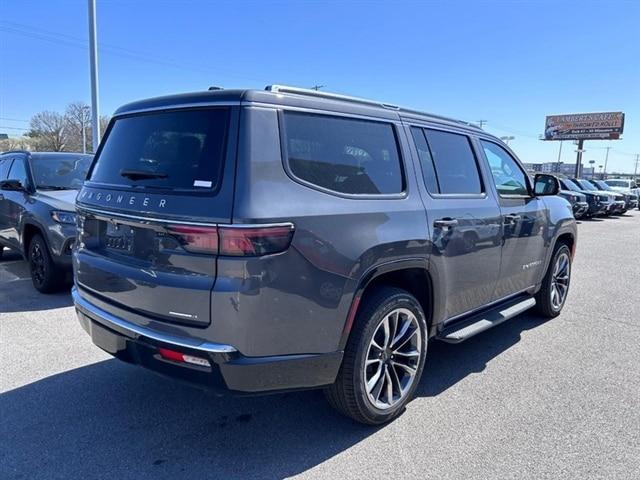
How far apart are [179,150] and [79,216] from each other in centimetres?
111

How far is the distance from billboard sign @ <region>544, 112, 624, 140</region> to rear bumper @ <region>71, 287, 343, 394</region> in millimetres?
62310

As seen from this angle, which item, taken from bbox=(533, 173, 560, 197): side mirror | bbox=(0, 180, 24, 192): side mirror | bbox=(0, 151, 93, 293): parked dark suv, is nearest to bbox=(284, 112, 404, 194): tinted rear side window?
bbox=(533, 173, 560, 197): side mirror

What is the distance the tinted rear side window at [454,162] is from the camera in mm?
3623

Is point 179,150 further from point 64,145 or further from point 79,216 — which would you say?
point 64,145

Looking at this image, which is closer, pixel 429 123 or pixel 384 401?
pixel 384 401

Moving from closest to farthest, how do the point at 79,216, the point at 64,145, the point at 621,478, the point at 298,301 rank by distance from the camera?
the point at 298,301, the point at 621,478, the point at 79,216, the point at 64,145

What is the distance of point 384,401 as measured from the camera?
3150mm

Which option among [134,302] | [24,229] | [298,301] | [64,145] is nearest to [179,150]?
[134,302]

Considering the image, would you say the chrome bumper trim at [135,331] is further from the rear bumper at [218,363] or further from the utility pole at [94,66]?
the utility pole at [94,66]

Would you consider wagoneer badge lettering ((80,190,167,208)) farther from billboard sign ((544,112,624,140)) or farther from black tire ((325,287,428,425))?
billboard sign ((544,112,624,140))

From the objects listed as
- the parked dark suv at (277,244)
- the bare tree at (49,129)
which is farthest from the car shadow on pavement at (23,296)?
the bare tree at (49,129)

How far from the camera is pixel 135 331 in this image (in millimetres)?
2623

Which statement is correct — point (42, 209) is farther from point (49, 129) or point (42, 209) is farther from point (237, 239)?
point (49, 129)

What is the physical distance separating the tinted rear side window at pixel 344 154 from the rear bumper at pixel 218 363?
0.98 meters
